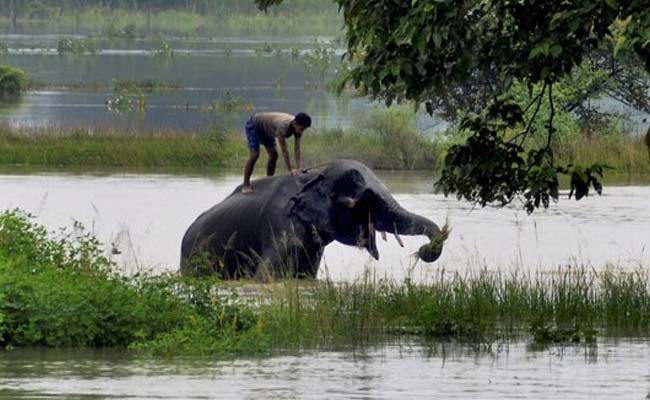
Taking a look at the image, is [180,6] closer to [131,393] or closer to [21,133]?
[21,133]

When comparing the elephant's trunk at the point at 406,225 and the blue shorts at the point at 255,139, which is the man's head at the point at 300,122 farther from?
the elephant's trunk at the point at 406,225

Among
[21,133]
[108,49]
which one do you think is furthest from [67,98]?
[108,49]

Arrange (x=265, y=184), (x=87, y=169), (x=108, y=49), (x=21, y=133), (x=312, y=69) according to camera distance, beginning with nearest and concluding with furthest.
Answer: (x=265, y=184)
(x=87, y=169)
(x=21, y=133)
(x=312, y=69)
(x=108, y=49)

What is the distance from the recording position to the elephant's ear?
867 inches

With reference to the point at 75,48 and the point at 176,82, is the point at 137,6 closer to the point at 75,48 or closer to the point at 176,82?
the point at 75,48

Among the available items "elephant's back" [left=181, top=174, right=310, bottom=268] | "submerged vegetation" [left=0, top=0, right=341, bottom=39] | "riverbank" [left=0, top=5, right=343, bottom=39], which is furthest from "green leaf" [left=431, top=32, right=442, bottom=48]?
"submerged vegetation" [left=0, top=0, right=341, bottom=39]

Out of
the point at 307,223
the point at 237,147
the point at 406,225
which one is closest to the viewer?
the point at 406,225

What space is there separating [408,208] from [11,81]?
43867mm

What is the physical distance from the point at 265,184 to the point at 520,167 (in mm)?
9007

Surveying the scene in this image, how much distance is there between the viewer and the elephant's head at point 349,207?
21.9 metres

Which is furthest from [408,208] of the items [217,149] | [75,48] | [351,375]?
[75,48]

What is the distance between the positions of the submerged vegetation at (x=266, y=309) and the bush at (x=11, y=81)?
55833 mm

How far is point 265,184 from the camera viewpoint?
75.7 ft

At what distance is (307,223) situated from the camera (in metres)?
22.0
